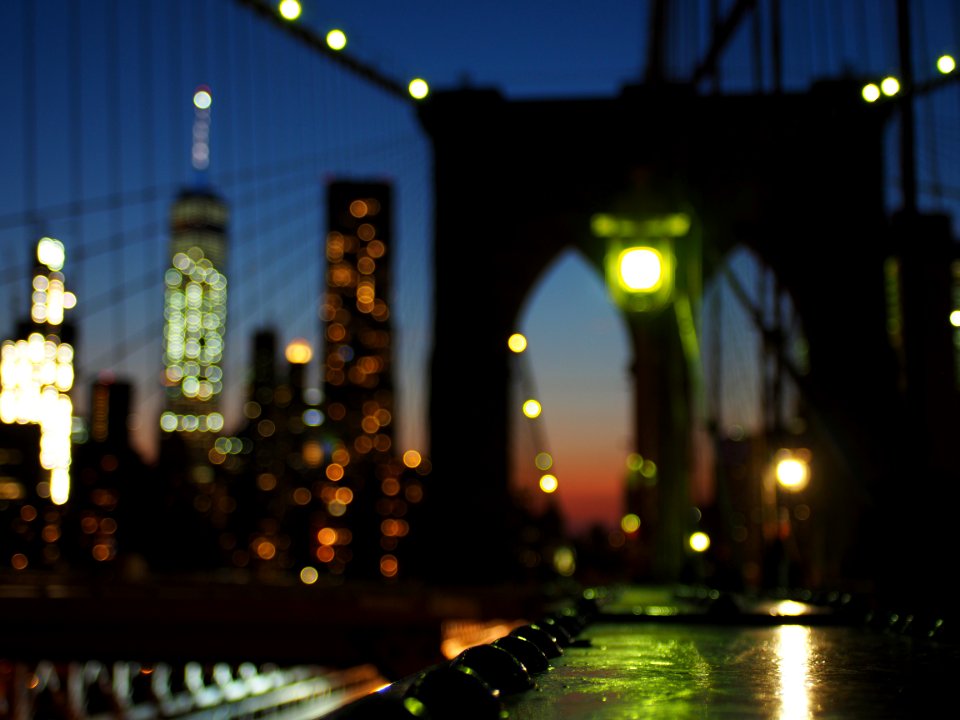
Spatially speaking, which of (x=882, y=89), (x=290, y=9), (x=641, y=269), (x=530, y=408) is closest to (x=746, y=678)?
(x=641, y=269)

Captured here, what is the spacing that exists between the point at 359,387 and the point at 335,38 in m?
181

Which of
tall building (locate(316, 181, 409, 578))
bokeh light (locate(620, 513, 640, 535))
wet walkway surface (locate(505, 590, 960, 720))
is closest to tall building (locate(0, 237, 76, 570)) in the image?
wet walkway surface (locate(505, 590, 960, 720))

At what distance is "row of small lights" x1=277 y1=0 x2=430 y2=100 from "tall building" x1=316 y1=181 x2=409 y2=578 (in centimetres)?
14103

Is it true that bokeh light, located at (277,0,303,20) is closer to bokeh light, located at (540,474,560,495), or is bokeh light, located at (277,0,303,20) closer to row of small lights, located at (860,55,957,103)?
row of small lights, located at (860,55,957,103)

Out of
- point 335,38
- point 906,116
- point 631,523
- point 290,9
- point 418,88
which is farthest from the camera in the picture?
point 631,523

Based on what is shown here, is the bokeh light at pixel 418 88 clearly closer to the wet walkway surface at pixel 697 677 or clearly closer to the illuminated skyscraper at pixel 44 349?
the wet walkway surface at pixel 697 677

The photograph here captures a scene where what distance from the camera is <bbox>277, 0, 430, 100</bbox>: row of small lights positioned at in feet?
31.8

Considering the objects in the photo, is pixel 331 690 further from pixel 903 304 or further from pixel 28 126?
pixel 903 304

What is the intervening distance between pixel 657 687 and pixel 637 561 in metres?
25.9

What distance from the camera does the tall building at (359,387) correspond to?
Answer: 161500mm

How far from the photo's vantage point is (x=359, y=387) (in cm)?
19075

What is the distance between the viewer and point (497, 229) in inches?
1337

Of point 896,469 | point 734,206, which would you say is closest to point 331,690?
point 734,206

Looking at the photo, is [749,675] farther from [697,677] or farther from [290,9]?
[290,9]
